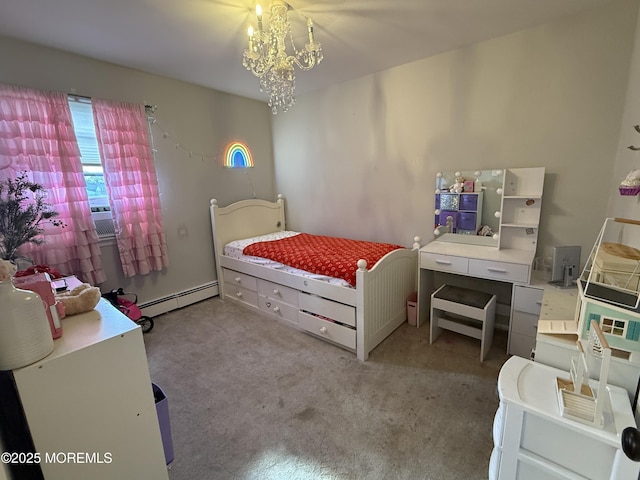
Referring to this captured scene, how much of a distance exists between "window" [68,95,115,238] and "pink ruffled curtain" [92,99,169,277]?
9 centimetres

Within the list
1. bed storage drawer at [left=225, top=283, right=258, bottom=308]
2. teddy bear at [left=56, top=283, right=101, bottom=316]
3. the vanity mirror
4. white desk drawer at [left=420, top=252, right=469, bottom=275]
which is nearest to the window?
bed storage drawer at [left=225, top=283, right=258, bottom=308]

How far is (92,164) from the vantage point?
261 cm

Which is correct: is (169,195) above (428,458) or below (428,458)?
above

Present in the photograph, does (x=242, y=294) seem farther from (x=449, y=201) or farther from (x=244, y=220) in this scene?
(x=449, y=201)

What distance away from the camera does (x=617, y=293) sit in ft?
3.50

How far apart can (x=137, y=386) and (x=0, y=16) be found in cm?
251

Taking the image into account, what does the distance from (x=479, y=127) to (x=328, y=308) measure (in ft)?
6.67

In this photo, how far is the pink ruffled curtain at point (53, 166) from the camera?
2.13 meters

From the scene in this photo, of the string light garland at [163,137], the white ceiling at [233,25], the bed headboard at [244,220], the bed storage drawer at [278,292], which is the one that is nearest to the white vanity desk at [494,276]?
the bed storage drawer at [278,292]

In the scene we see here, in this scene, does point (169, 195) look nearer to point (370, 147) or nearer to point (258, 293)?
point (258, 293)

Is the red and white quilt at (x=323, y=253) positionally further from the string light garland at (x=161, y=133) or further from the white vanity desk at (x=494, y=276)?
the string light garland at (x=161, y=133)

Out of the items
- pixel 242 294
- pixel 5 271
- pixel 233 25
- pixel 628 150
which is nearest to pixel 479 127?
pixel 628 150

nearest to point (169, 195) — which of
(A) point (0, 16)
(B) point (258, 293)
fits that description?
(B) point (258, 293)

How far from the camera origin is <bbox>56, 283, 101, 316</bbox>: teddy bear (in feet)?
3.69
